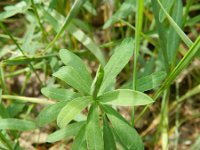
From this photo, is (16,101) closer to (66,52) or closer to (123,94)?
(66,52)

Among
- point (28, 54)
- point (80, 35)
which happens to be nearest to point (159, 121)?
point (80, 35)

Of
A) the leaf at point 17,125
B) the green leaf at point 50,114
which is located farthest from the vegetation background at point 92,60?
the green leaf at point 50,114

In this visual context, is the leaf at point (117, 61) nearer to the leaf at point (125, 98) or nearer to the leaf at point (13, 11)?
the leaf at point (125, 98)

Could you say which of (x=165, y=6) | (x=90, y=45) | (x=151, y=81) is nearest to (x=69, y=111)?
(x=151, y=81)

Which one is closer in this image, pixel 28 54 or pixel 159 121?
pixel 28 54

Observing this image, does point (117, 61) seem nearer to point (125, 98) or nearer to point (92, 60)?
point (125, 98)

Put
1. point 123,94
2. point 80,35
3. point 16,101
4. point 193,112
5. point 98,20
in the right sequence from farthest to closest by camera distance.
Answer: point 98,20 → point 193,112 → point 80,35 → point 16,101 → point 123,94

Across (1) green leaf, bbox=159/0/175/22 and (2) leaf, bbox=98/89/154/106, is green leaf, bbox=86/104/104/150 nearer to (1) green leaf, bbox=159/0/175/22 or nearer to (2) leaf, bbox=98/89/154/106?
(2) leaf, bbox=98/89/154/106

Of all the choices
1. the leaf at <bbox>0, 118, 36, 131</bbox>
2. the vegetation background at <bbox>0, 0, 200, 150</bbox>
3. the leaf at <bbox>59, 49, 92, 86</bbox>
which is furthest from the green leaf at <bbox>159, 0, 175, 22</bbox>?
the leaf at <bbox>0, 118, 36, 131</bbox>
